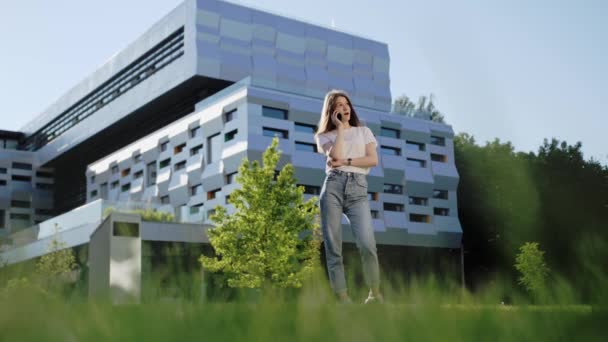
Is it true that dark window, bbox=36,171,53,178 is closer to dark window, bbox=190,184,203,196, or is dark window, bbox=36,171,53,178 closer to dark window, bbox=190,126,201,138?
dark window, bbox=190,126,201,138

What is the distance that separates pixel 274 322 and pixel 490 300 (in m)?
0.74

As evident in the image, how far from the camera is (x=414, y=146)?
50.9m

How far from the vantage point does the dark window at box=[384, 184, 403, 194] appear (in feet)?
159

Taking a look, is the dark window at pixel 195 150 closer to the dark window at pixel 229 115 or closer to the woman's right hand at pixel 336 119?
the dark window at pixel 229 115

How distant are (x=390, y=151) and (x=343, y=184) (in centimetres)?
4319

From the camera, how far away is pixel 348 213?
677cm

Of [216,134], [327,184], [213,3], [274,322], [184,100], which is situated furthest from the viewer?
[184,100]

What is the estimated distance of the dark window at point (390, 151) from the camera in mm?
49156

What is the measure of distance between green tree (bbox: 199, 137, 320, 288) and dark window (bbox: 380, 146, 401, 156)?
17.6 meters

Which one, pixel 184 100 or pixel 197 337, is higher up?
pixel 184 100

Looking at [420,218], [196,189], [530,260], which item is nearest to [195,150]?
[196,189]

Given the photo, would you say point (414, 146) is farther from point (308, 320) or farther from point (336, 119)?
point (308, 320)

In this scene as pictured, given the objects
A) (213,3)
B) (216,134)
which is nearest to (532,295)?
(216,134)

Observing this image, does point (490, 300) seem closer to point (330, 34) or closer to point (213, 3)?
point (213, 3)
